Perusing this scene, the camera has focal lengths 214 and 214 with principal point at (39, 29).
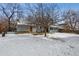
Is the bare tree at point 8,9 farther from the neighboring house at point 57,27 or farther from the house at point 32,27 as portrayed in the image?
the neighboring house at point 57,27

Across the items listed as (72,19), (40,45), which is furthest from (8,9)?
(72,19)

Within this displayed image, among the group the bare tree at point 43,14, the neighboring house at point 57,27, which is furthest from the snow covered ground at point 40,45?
the bare tree at point 43,14

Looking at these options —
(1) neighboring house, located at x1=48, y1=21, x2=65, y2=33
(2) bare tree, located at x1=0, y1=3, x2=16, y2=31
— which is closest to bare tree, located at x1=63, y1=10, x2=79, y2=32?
(1) neighboring house, located at x1=48, y1=21, x2=65, y2=33

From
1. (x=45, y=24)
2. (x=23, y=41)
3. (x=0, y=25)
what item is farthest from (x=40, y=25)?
(x=0, y=25)

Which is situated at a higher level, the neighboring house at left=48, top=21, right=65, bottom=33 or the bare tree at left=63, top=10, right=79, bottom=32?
the bare tree at left=63, top=10, right=79, bottom=32

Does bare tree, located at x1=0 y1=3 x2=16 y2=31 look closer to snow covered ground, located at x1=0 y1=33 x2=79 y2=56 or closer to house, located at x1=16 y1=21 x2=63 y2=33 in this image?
house, located at x1=16 y1=21 x2=63 y2=33

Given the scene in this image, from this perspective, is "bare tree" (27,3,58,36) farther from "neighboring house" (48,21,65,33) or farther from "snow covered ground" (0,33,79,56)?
"snow covered ground" (0,33,79,56)

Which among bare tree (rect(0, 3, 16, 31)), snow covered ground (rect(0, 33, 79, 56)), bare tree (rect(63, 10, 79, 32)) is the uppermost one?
bare tree (rect(0, 3, 16, 31))

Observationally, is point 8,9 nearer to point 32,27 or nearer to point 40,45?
point 32,27

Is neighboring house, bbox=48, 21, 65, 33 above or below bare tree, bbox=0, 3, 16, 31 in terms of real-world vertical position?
below

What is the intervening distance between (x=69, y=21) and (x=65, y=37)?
24 cm

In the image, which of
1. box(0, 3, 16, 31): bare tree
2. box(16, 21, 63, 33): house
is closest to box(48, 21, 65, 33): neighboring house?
box(16, 21, 63, 33): house

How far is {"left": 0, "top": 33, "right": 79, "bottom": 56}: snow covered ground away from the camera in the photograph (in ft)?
10.1

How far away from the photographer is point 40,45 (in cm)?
312
